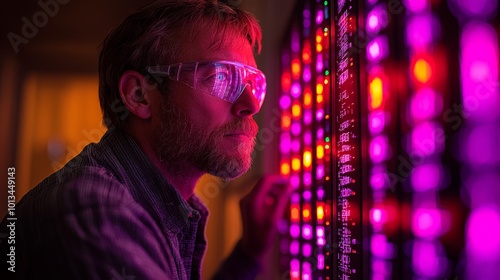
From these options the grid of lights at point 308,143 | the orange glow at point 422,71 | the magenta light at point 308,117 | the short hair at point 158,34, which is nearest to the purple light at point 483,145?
the orange glow at point 422,71

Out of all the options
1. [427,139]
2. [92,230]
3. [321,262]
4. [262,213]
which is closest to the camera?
[427,139]

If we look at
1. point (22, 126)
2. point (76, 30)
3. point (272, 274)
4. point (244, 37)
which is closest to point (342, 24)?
point (244, 37)

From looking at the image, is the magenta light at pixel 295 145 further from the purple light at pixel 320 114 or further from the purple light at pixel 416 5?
the purple light at pixel 416 5

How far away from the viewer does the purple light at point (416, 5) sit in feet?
2.08

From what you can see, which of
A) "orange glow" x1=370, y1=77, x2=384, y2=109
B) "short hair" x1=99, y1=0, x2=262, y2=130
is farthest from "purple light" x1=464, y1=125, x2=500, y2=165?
"short hair" x1=99, y1=0, x2=262, y2=130

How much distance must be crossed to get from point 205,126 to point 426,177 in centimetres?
63

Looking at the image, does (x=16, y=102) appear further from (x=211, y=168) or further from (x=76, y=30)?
(x=211, y=168)

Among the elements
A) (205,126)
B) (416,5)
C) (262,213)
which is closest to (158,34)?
(205,126)

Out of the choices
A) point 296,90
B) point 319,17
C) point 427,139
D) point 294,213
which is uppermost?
point 319,17

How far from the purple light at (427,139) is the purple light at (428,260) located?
0.41 ft

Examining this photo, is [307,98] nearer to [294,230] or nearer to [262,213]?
[294,230]

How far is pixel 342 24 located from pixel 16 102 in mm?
1460

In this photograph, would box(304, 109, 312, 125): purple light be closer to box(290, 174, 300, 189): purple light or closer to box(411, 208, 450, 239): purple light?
box(290, 174, 300, 189): purple light

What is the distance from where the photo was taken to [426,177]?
0.62 metres
